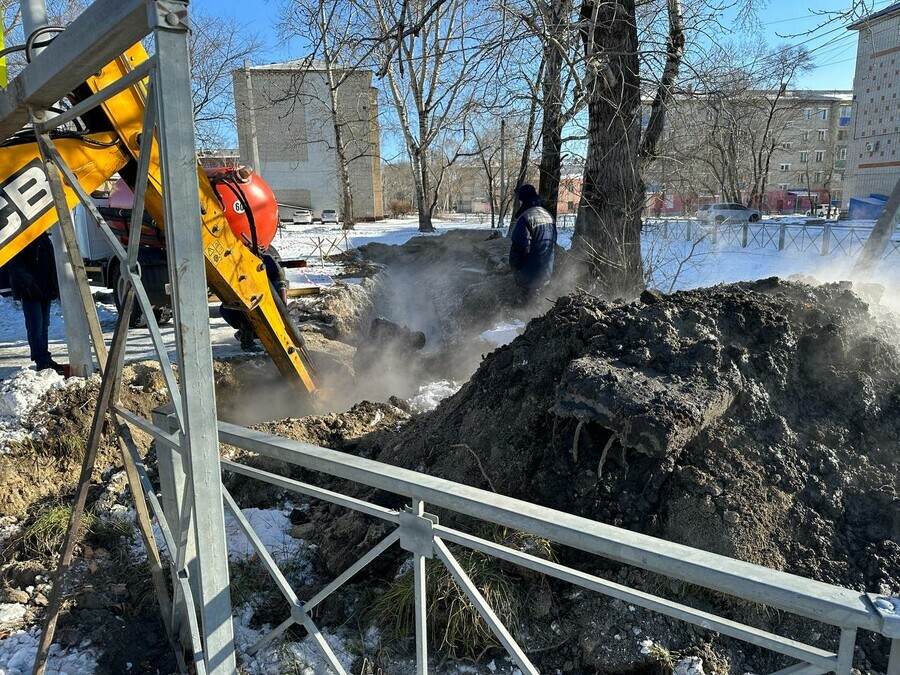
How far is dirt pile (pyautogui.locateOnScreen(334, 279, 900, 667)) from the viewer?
276 cm

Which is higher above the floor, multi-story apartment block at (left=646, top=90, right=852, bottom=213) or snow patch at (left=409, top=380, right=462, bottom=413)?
multi-story apartment block at (left=646, top=90, right=852, bottom=213)

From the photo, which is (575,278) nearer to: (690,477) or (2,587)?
(690,477)

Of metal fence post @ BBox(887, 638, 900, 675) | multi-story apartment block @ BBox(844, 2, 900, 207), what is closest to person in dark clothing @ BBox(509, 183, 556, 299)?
metal fence post @ BBox(887, 638, 900, 675)

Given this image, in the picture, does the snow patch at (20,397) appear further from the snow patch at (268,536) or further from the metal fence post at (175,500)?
the metal fence post at (175,500)

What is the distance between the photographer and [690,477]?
113 inches

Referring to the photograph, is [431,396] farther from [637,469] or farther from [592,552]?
[592,552]

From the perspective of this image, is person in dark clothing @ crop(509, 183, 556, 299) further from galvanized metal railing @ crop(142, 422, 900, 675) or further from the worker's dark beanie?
galvanized metal railing @ crop(142, 422, 900, 675)

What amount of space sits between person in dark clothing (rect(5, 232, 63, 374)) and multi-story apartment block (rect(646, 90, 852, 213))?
24.9ft

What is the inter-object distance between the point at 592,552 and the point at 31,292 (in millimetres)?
6497

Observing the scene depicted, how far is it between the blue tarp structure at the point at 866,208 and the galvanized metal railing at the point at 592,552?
40091mm

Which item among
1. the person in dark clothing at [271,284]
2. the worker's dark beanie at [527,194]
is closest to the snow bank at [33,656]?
the person in dark clothing at [271,284]

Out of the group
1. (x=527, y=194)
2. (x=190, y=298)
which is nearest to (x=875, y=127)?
(x=527, y=194)

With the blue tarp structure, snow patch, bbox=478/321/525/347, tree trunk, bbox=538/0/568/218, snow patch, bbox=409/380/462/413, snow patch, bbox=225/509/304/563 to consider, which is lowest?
snow patch, bbox=409/380/462/413

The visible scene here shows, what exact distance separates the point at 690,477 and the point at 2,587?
11.4 ft
